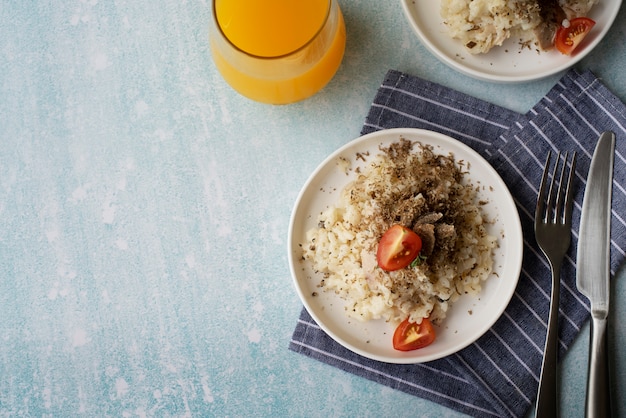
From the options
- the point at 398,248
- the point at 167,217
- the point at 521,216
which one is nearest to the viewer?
the point at 398,248

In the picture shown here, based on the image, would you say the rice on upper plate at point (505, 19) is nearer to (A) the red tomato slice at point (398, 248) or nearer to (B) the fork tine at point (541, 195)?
(B) the fork tine at point (541, 195)

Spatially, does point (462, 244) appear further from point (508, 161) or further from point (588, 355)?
point (588, 355)

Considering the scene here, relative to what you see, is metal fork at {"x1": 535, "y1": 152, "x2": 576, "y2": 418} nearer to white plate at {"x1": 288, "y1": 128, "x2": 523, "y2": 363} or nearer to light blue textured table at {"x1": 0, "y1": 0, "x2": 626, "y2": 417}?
white plate at {"x1": 288, "y1": 128, "x2": 523, "y2": 363}

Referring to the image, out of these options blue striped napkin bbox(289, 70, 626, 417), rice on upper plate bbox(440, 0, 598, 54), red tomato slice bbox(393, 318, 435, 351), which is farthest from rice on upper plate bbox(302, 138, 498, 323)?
rice on upper plate bbox(440, 0, 598, 54)

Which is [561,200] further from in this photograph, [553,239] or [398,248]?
[398,248]

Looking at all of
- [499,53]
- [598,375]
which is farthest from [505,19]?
[598,375]

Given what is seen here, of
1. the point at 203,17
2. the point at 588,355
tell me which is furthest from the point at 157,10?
the point at 588,355
